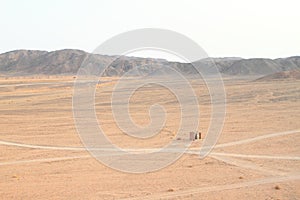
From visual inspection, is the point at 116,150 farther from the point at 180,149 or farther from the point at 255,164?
the point at 255,164

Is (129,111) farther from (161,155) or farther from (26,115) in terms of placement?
(161,155)

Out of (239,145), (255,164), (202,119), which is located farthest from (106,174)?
(202,119)

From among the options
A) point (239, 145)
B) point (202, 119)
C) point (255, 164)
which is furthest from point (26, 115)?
point (255, 164)

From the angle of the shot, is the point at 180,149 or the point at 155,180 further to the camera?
the point at 180,149

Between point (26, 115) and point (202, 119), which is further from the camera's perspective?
point (26, 115)

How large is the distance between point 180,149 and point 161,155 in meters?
1.97

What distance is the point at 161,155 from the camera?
2389cm

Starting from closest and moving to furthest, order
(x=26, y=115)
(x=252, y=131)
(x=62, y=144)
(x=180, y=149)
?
1. (x=180, y=149)
2. (x=62, y=144)
3. (x=252, y=131)
4. (x=26, y=115)

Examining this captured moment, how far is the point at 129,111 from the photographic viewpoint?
1976 inches

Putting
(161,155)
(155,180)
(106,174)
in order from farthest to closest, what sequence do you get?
(161,155) → (106,174) → (155,180)

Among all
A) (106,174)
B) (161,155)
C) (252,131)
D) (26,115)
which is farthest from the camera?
(26,115)

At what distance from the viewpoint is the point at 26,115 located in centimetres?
4797

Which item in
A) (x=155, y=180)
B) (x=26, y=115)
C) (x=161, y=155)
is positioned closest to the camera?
(x=155, y=180)

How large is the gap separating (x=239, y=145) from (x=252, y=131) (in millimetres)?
5851
